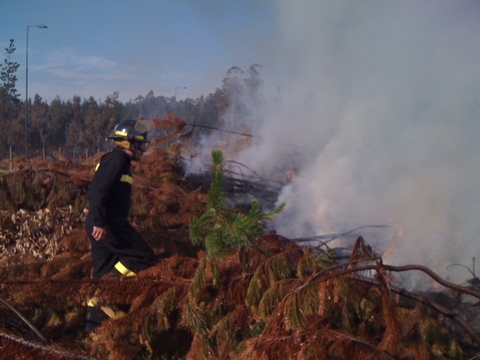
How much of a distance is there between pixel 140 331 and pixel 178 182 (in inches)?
139

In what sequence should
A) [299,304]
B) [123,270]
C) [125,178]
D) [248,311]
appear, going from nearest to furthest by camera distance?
[299,304], [248,311], [123,270], [125,178]

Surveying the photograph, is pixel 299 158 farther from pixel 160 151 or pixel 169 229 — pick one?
pixel 169 229

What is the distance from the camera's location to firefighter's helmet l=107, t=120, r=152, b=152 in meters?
3.76

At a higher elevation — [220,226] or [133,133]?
[133,133]

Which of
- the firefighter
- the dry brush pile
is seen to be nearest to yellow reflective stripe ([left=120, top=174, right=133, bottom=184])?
the firefighter

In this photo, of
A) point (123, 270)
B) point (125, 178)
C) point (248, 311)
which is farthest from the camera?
point (125, 178)

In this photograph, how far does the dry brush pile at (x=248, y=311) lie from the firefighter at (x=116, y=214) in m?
0.36

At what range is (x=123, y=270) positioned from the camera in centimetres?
354

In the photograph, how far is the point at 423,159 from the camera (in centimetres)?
444

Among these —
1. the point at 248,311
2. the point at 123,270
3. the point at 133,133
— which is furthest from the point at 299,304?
the point at 133,133

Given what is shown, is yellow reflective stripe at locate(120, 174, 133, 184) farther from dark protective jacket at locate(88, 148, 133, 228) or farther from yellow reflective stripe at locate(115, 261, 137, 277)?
yellow reflective stripe at locate(115, 261, 137, 277)

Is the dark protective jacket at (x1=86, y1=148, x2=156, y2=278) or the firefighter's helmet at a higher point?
the firefighter's helmet

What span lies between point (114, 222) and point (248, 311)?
1564 mm

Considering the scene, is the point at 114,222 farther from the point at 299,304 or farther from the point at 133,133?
the point at 299,304
